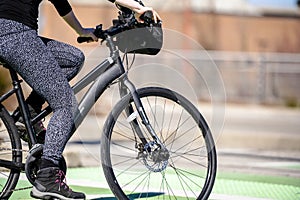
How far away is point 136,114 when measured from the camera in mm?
5312

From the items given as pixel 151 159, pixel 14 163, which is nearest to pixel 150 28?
pixel 151 159

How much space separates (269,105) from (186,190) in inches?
709

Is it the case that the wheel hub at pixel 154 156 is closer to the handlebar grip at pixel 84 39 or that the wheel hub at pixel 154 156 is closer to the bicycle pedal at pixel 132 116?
the bicycle pedal at pixel 132 116

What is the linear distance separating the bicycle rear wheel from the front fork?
74 centimetres

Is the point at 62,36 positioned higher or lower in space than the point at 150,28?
lower

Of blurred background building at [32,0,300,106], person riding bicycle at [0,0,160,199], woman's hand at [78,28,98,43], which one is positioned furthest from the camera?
blurred background building at [32,0,300,106]

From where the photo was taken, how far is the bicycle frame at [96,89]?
5.20 m

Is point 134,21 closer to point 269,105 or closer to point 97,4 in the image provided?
point 269,105

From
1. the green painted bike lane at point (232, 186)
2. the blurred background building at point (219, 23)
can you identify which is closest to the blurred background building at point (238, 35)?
the blurred background building at point (219, 23)

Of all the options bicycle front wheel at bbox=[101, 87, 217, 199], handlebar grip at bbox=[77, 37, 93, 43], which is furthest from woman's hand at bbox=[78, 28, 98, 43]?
bicycle front wheel at bbox=[101, 87, 217, 199]

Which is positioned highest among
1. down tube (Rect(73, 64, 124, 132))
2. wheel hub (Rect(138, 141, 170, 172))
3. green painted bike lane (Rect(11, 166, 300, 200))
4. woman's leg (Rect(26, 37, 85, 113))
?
woman's leg (Rect(26, 37, 85, 113))

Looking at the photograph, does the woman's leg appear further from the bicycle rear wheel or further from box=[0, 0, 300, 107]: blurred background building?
box=[0, 0, 300, 107]: blurred background building

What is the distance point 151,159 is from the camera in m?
5.32

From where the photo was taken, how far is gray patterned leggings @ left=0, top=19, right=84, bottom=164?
4.94 meters
